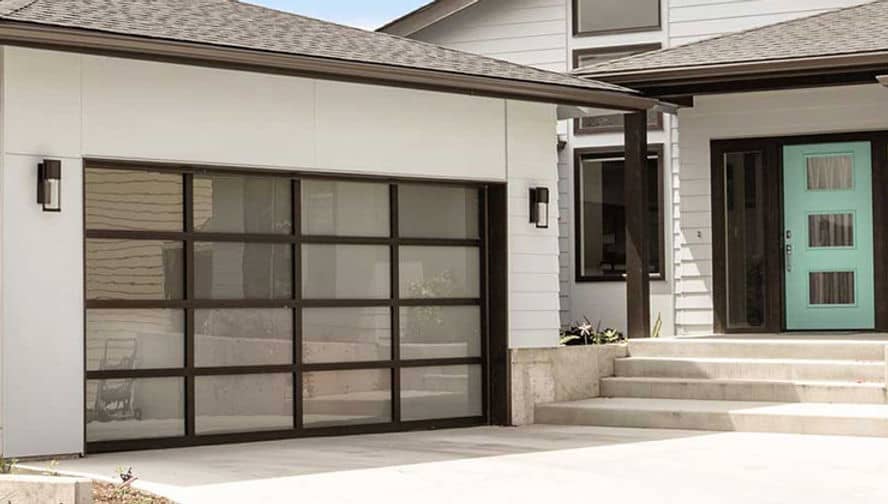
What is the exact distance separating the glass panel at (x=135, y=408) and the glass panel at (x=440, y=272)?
257 cm

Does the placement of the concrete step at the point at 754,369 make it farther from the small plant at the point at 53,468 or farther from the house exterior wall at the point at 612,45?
the small plant at the point at 53,468

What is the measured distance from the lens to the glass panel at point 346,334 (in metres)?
12.6

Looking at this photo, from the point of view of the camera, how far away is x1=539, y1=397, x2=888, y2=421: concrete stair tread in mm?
12210

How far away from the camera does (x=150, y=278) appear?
38.1ft

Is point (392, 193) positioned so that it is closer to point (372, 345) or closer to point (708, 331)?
point (372, 345)

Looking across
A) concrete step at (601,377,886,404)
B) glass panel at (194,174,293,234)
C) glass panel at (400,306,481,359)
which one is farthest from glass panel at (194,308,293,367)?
concrete step at (601,377,886,404)

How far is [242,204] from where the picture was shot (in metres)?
12.2

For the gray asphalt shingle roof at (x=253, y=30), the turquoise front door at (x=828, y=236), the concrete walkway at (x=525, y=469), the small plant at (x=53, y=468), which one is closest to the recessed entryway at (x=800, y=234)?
the turquoise front door at (x=828, y=236)

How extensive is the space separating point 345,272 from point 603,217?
6.57 meters

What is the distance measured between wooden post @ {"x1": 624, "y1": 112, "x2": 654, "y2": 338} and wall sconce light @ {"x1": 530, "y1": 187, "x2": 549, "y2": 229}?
147cm

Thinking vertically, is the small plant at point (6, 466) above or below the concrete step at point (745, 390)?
below

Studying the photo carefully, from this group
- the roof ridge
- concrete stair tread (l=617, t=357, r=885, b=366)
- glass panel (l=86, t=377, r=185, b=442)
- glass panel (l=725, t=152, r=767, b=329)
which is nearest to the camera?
the roof ridge

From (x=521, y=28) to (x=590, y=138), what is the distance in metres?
1.84

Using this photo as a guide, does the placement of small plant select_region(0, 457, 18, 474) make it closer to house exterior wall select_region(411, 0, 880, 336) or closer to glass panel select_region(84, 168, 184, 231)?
glass panel select_region(84, 168, 184, 231)
